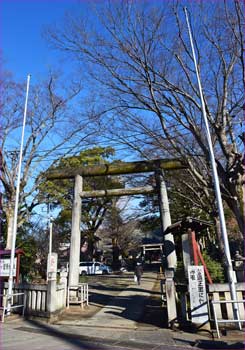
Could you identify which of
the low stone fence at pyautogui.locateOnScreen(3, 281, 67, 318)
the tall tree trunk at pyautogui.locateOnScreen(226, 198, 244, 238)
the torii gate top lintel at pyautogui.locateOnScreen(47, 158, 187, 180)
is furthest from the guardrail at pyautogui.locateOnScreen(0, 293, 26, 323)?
the tall tree trunk at pyautogui.locateOnScreen(226, 198, 244, 238)

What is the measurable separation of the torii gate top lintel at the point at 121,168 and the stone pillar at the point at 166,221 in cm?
42

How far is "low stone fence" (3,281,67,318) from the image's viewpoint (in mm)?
9680

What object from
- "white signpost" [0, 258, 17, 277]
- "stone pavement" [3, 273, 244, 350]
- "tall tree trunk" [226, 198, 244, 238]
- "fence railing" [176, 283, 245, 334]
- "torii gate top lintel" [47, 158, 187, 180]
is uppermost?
"torii gate top lintel" [47, 158, 187, 180]

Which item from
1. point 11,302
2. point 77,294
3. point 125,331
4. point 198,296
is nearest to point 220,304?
point 198,296

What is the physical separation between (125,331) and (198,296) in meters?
2.09

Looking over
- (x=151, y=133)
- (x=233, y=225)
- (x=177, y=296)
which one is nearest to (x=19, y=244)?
(x=151, y=133)

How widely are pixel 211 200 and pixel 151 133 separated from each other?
15.1 feet

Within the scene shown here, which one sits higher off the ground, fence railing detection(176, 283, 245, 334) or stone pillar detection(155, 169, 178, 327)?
stone pillar detection(155, 169, 178, 327)

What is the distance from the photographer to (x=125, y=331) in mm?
7977

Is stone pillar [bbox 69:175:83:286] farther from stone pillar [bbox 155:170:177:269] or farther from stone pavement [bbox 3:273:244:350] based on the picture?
stone pillar [bbox 155:170:177:269]

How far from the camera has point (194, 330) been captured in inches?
297

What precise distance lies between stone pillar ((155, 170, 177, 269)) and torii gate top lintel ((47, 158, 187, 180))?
420 millimetres

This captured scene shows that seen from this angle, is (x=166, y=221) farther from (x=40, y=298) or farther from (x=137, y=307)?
(x=40, y=298)

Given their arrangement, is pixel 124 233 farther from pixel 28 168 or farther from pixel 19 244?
pixel 28 168
